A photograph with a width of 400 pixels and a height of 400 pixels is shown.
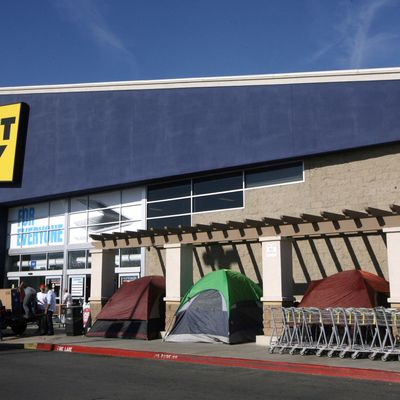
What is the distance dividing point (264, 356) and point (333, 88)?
966cm

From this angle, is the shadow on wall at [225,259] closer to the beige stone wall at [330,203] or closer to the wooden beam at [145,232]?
the beige stone wall at [330,203]

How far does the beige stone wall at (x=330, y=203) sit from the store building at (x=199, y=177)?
0.12 feet

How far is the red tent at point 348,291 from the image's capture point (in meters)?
14.0

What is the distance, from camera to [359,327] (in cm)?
1220

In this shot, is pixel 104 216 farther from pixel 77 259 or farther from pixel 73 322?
pixel 73 322

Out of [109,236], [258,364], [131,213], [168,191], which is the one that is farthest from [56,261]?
[258,364]

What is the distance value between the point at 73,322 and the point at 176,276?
13.1 ft

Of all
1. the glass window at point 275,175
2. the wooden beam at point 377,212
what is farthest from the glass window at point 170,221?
the wooden beam at point 377,212

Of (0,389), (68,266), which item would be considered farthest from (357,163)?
(68,266)

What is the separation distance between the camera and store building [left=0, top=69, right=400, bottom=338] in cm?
1742

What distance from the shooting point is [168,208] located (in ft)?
74.3

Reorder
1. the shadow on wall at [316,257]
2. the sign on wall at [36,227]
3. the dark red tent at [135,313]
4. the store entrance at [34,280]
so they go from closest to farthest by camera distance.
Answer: the shadow on wall at [316,257], the dark red tent at [135,313], the sign on wall at [36,227], the store entrance at [34,280]

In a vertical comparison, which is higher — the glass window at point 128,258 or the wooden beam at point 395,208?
the wooden beam at point 395,208

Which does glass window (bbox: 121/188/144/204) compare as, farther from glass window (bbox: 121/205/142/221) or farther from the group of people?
the group of people
